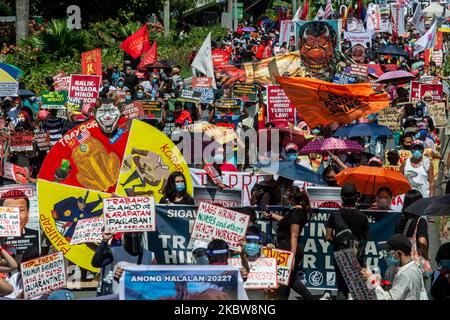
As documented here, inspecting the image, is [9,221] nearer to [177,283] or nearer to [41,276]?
[41,276]

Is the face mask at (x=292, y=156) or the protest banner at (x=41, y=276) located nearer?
the protest banner at (x=41, y=276)

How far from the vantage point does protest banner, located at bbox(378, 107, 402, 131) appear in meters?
21.6

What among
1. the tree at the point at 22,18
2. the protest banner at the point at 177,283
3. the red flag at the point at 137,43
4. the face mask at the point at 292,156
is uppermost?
the tree at the point at 22,18

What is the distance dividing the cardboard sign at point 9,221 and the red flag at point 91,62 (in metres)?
15.4

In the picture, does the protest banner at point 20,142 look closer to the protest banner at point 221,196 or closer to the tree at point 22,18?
the protest banner at point 221,196

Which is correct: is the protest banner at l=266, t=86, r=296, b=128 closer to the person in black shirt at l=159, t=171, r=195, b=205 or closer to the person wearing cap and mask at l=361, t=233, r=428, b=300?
the person in black shirt at l=159, t=171, r=195, b=205

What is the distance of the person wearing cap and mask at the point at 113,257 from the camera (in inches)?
416

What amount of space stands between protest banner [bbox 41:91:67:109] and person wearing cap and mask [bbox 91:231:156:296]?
1184 centimetres

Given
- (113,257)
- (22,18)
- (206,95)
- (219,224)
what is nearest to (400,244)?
A: (219,224)

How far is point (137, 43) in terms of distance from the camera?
108 ft

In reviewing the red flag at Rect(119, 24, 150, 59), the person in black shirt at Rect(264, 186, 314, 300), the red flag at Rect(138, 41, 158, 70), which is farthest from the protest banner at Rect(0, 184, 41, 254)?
the red flag at Rect(119, 24, 150, 59)

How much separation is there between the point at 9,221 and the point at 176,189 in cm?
187

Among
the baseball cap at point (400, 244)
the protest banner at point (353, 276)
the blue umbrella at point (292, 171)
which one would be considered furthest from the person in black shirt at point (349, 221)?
the blue umbrella at point (292, 171)
